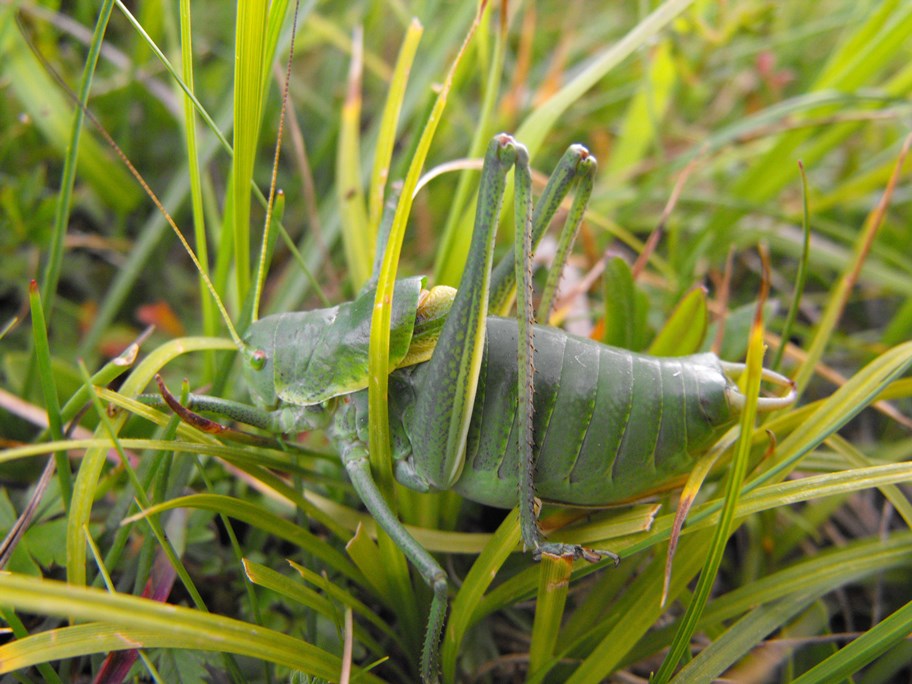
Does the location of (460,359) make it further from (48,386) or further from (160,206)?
(48,386)

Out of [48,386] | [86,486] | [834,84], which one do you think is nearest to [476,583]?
[86,486]

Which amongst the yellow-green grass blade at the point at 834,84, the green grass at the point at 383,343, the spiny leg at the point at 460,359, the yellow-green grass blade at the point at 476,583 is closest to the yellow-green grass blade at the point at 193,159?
the green grass at the point at 383,343

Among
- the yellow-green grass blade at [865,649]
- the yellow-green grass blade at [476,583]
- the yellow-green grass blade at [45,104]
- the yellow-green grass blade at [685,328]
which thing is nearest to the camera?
the yellow-green grass blade at [865,649]

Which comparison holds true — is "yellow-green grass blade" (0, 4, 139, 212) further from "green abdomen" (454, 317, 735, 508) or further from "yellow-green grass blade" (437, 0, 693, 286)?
"green abdomen" (454, 317, 735, 508)

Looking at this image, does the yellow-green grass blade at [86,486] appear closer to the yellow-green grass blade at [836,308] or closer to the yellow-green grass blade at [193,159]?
the yellow-green grass blade at [193,159]

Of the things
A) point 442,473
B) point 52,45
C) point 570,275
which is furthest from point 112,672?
point 52,45

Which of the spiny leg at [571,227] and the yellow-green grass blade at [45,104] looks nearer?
the spiny leg at [571,227]

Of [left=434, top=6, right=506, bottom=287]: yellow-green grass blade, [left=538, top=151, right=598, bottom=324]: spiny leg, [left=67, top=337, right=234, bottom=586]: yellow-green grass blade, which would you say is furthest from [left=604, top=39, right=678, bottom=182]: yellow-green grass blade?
[left=67, top=337, right=234, bottom=586]: yellow-green grass blade
